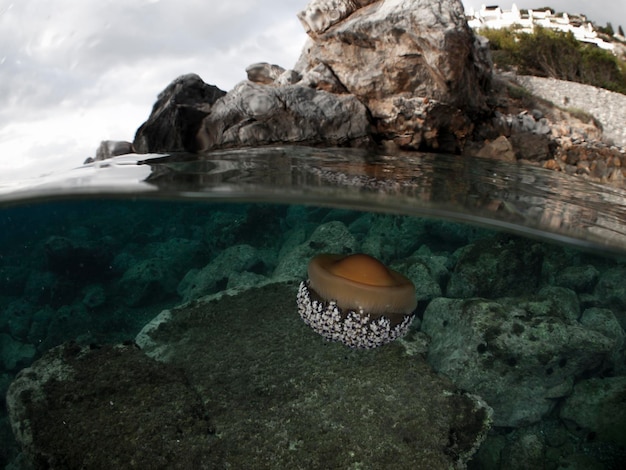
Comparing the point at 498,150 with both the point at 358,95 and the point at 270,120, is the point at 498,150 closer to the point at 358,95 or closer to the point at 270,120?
the point at 358,95

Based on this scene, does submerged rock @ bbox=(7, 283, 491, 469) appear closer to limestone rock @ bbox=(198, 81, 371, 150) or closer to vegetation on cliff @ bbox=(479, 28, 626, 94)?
limestone rock @ bbox=(198, 81, 371, 150)

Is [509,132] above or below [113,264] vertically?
above

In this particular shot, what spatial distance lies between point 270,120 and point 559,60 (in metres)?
26.0

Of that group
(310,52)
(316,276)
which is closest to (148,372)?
A: (316,276)

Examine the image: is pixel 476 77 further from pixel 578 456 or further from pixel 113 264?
pixel 113 264

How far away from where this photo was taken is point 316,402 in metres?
5.23

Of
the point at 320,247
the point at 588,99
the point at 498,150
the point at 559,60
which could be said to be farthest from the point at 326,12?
the point at 559,60

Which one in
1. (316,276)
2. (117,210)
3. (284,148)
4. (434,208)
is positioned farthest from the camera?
(117,210)

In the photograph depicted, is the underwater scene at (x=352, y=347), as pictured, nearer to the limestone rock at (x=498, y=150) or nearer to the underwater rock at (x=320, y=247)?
the underwater rock at (x=320, y=247)

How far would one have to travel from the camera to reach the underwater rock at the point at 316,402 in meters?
4.79

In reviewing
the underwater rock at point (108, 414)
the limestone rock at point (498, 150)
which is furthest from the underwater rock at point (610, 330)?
the underwater rock at point (108, 414)

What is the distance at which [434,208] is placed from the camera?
19.1ft

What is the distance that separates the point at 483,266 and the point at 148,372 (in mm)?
5679

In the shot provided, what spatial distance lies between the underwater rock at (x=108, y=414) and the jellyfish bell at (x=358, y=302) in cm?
185
